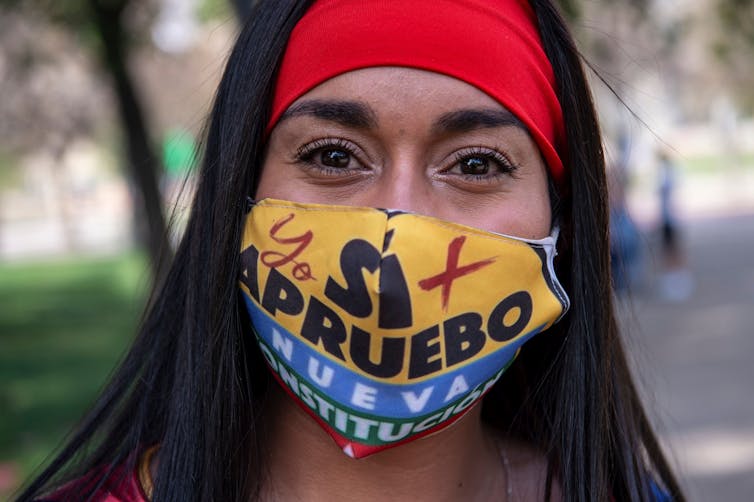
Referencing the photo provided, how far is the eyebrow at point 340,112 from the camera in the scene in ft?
5.32

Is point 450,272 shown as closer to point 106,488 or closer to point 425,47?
point 425,47

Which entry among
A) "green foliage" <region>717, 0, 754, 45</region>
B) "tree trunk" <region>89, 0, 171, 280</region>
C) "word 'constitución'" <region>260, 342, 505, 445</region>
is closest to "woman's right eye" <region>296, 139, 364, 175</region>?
"word 'constitución'" <region>260, 342, 505, 445</region>

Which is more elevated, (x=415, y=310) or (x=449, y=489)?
(x=415, y=310)

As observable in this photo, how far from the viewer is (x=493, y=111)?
1653 mm

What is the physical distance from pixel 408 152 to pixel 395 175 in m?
0.05

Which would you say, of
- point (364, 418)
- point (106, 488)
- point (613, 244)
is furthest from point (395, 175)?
point (613, 244)

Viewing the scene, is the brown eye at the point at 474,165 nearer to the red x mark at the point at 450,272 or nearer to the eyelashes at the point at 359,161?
the eyelashes at the point at 359,161

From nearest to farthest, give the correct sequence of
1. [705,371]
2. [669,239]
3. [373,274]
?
1. [373,274]
2. [705,371]
3. [669,239]

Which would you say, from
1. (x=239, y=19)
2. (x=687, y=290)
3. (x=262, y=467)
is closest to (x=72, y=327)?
(x=687, y=290)

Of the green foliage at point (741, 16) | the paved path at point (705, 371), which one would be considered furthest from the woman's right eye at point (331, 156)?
the green foliage at point (741, 16)

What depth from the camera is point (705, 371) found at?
7.44 m

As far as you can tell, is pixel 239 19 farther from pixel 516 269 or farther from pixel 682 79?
pixel 682 79

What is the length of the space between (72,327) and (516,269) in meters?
11.6

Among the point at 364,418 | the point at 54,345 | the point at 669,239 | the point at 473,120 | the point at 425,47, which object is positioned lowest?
the point at 54,345
